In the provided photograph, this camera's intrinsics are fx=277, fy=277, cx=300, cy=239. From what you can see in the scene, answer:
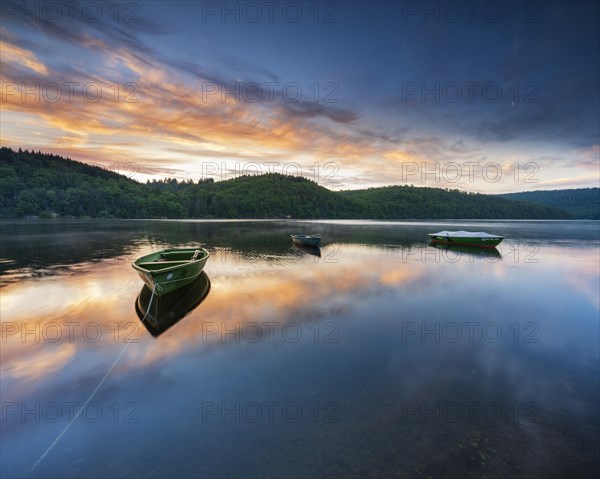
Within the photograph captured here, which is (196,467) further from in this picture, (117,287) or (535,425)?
(117,287)

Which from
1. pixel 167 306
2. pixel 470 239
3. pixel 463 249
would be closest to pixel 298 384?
pixel 167 306

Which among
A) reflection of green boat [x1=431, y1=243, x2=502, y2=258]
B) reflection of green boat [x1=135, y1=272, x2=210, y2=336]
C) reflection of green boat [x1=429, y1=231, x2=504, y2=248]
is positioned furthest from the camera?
reflection of green boat [x1=429, y1=231, x2=504, y2=248]

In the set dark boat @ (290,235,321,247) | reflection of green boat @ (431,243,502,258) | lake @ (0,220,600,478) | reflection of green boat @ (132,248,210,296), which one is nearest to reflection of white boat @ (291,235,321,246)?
dark boat @ (290,235,321,247)

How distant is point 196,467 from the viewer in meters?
5.65

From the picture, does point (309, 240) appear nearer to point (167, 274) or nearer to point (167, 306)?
point (167, 306)

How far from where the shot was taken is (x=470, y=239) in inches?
1742

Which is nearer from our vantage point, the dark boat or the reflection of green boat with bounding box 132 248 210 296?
the reflection of green boat with bounding box 132 248 210 296

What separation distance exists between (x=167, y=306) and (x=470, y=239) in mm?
45077

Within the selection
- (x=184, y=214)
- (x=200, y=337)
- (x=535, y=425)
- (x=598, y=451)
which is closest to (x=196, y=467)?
(x=200, y=337)

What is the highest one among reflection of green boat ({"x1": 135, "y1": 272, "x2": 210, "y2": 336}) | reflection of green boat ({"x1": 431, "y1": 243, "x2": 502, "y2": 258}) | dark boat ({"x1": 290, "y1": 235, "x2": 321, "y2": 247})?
dark boat ({"x1": 290, "y1": 235, "x2": 321, "y2": 247})

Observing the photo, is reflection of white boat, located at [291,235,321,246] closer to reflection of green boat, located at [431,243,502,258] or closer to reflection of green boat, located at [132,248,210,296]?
reflection of green boat, located at [431,243,502,258]

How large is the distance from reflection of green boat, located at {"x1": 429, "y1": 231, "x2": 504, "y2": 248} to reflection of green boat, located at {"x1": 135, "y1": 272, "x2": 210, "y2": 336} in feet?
135

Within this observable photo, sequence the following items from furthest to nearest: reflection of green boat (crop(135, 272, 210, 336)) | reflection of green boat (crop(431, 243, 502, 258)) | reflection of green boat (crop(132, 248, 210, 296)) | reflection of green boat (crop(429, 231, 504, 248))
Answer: reflection of green boat (crop(429, 231, 504, 248)) → reflection of green boat (crop(431, 243, 502, 258)) → reflection of green boat (crop(132, 248, 210, 296)) → reflection of green boat (crop(135, 272, 210, 336))

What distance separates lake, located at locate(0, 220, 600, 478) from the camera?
5.86m
